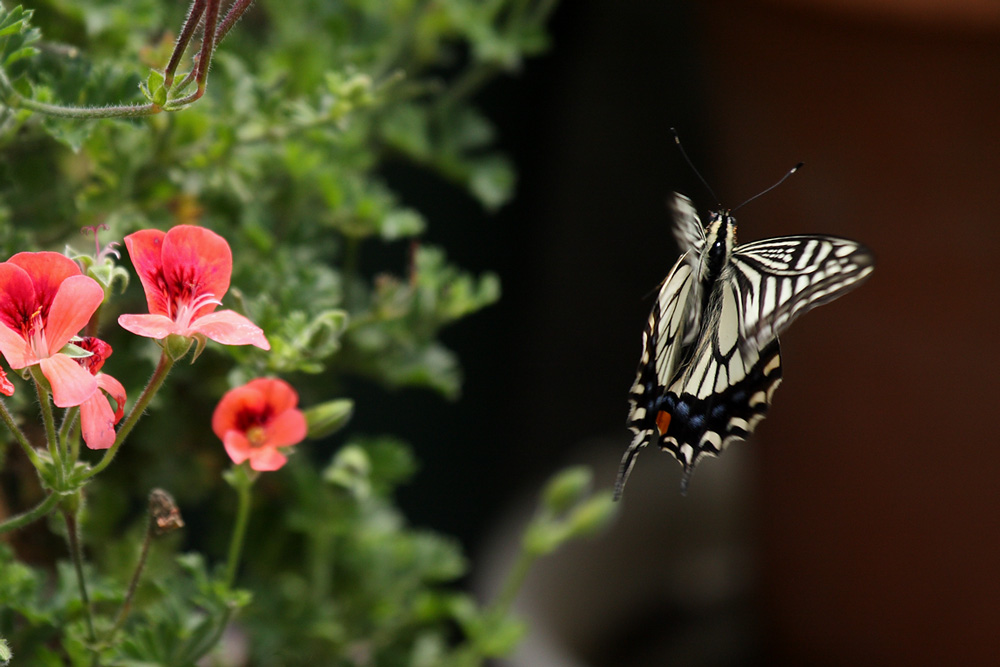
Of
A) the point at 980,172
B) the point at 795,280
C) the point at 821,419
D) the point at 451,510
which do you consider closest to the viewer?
the point at 795,280

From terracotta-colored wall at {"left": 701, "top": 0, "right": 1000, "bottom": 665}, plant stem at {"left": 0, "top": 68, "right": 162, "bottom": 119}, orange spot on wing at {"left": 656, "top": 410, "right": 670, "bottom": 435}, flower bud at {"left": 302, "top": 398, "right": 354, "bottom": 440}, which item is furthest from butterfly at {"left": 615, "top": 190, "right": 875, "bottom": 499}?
terracotta-colored wall at {"left": 701, "top": 0, "right": 1000, "bottom": 665}

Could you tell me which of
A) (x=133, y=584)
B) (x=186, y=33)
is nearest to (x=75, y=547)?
(x=133, y=584)

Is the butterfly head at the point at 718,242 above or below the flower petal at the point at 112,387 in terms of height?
above

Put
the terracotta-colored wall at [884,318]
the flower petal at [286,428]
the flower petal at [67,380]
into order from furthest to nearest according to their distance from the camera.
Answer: the terracotta-colored wall at [884,318], the flower petal at [286,428], the flower petal at [67,380]

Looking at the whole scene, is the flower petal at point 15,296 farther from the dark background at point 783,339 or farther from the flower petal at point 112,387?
the dark background at point 783,339

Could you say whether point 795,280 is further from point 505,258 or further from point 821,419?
point 505,258

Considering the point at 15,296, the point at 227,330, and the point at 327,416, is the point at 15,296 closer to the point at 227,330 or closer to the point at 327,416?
the point at 227,330

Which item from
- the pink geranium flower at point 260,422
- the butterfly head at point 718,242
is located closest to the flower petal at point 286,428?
the pink geranium flower at point 260,422

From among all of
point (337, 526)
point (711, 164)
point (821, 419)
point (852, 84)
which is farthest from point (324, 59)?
point (711, 164)
